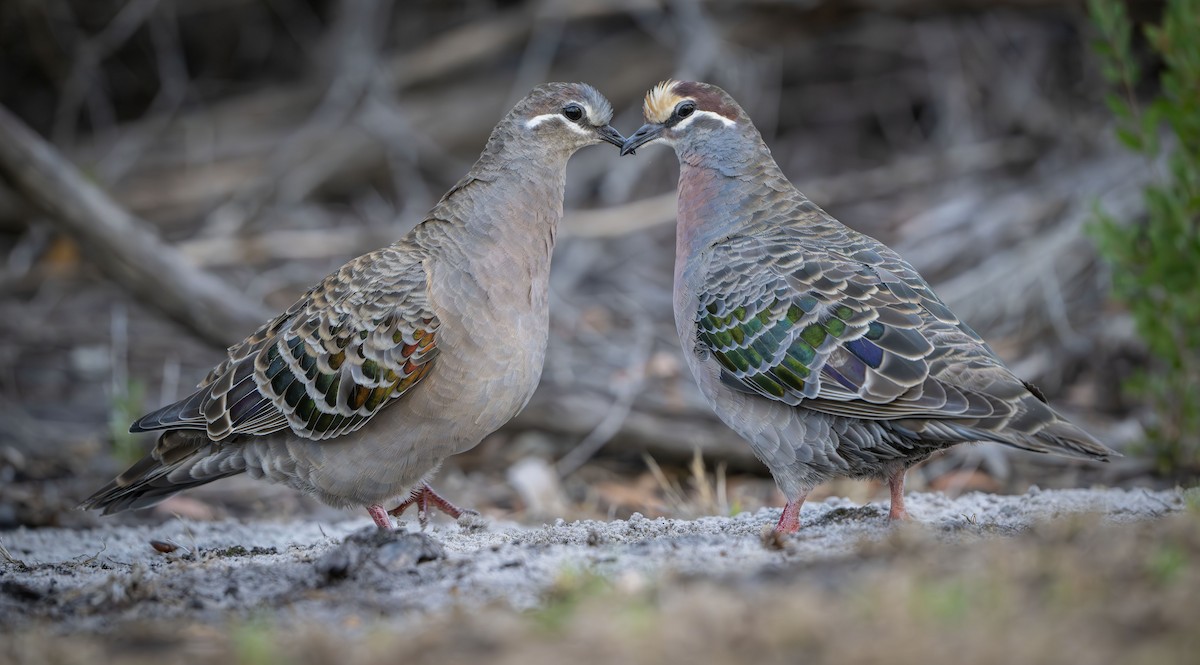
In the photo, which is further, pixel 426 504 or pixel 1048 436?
pixel 426 504

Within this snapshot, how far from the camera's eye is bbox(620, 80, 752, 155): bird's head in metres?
5.41

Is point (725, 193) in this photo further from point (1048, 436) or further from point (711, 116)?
point (1048, 436)

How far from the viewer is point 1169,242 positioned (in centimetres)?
590

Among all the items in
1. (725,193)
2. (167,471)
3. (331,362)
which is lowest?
→ (167,471)

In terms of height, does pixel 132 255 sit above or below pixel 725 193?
above

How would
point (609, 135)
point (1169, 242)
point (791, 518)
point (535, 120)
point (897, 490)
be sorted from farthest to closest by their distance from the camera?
point (1169, 242) < point (609, 135) < point (535, 120) < point (897, 490) < point (791, 518)

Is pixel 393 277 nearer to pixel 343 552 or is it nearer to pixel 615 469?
pixel 343 552

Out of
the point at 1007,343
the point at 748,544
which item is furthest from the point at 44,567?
the point at 1007,343

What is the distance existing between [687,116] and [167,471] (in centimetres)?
280

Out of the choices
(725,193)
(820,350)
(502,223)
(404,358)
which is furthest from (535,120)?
(820,350)

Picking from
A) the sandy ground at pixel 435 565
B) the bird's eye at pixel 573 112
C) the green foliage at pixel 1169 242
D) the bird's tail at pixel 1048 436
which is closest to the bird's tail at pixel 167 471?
the sandy ground at pixel 435 565

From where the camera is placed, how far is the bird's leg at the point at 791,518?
438cm

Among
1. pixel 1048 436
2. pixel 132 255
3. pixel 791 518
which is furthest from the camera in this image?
pixel 132 255

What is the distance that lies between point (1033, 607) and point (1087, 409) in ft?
17.8
